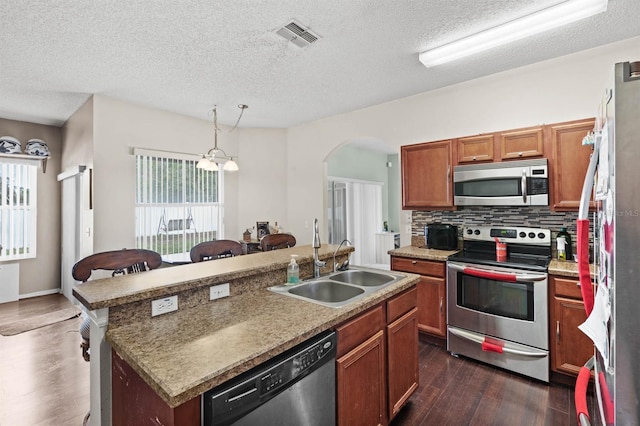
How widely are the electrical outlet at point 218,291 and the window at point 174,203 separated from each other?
3.11 metres

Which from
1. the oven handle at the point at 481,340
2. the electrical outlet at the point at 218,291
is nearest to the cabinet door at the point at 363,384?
the electrical outlet at the point at 218,291

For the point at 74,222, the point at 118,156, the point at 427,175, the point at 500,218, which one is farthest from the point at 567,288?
the point at 74,222

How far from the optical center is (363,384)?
5.27 ft

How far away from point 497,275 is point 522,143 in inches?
49.2

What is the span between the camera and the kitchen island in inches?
38.6

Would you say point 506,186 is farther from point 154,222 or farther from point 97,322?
point 154,222

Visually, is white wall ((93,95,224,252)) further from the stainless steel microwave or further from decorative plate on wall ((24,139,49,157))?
the stainless steel microwave

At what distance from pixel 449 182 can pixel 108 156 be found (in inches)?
162

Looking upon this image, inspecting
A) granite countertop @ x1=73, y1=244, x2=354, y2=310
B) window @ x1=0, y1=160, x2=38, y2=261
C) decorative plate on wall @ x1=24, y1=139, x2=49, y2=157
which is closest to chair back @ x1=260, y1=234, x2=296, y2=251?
granite countertop @ x1=73, y1=244, x2=354, y2=310

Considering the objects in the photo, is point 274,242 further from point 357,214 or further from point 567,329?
point 357,214

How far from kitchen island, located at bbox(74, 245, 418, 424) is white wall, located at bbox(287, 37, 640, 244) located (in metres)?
2.43

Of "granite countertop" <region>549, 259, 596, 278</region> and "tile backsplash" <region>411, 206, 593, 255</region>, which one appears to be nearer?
"granite countertop" <region>549, 259, 596, 278</region>

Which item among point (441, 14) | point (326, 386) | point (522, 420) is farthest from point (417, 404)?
point (441, 14)

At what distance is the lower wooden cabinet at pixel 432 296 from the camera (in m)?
2.96
